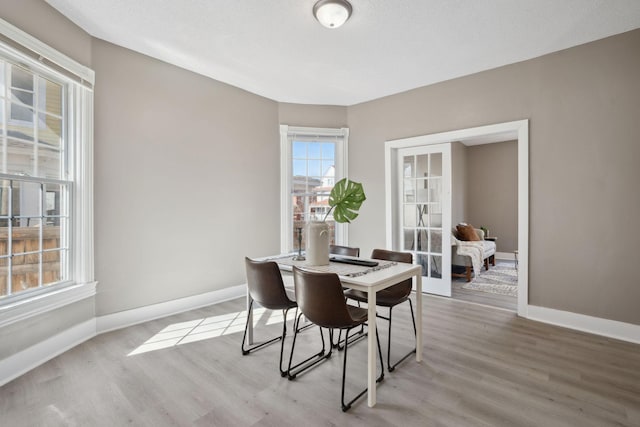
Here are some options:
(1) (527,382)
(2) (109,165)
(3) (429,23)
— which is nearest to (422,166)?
(3) (429,23)

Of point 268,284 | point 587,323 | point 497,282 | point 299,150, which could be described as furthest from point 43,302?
point 497,282

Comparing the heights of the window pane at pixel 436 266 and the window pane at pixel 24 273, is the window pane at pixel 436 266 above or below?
below

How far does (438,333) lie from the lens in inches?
121

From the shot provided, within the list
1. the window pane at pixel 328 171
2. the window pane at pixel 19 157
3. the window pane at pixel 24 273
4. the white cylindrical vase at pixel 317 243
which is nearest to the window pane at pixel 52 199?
the window pane at pixel 19 157

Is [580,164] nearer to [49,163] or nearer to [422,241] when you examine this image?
[422,241]

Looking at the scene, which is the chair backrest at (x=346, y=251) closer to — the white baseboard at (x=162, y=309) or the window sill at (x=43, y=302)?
the white baseboard at (x=162, y=309)

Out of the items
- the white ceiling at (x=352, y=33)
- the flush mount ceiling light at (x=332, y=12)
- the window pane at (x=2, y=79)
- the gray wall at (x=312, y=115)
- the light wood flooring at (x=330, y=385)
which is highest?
the white ceiling at (x=352, y=33)

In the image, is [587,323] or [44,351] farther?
[587,323]

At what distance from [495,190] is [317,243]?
22.9 feet

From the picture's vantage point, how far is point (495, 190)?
7.85 metres

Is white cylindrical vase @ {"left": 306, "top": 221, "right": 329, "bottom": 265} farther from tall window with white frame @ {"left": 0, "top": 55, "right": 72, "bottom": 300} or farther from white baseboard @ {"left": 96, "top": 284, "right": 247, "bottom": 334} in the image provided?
tall window with white frame @ {"left": 0, "top": 55, "right": 72, "bottom": 300}

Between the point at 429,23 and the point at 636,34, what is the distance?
1985 mm

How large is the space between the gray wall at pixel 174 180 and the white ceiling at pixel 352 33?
0.36 meters

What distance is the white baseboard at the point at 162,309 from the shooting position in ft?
10.2
